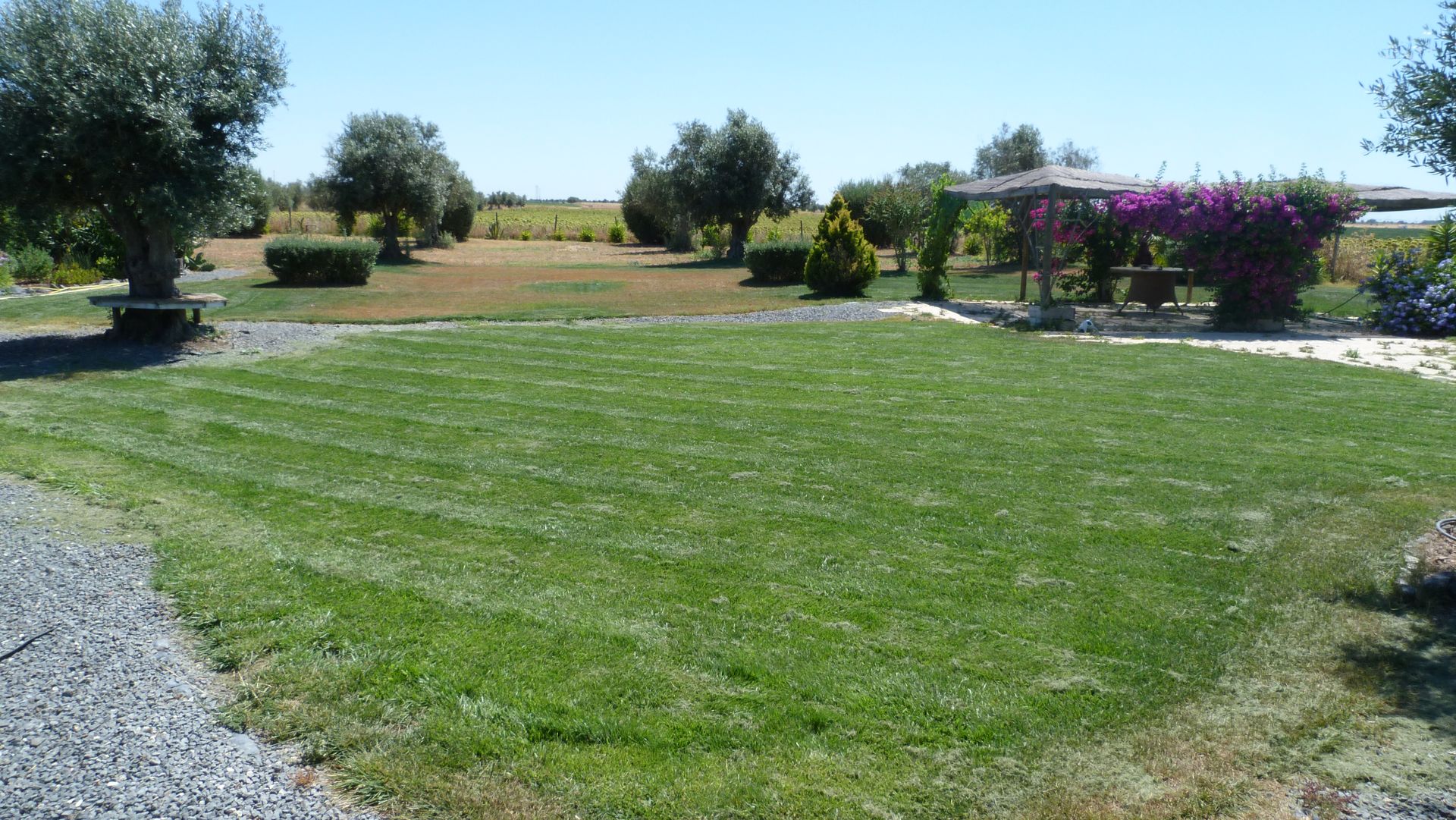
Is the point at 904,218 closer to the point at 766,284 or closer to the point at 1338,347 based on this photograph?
the point at 766,284

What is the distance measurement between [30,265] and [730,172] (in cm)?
2187

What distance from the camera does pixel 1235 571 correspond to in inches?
181

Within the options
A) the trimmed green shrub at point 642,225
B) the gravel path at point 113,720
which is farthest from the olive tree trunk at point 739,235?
the gravel path at point 113,720

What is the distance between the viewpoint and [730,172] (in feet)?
113

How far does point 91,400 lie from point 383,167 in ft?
79.5

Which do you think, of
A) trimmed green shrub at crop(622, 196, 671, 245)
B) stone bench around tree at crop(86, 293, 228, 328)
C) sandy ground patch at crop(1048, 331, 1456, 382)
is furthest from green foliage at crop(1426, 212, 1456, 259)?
trimmed green shrub at crop(622, 196, 671, 245)

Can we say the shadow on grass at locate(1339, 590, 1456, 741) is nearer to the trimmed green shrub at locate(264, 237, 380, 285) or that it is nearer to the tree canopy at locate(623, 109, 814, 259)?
the trimmed green shrub at locate(264, 237, 380, 285)

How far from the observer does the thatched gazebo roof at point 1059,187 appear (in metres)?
15.8

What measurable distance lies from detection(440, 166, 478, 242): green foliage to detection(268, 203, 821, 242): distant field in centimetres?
373

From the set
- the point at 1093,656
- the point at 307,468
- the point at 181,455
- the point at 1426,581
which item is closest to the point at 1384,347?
the point at 1426,581

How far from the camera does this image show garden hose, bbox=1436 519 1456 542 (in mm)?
4844

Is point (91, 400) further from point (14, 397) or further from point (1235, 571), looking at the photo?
point (1235, 571)

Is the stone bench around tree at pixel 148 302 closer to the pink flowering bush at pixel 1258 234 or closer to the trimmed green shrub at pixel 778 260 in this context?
the pink flowering bush at pixel 1258 234

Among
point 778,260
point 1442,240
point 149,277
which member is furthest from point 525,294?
point 1442,240
